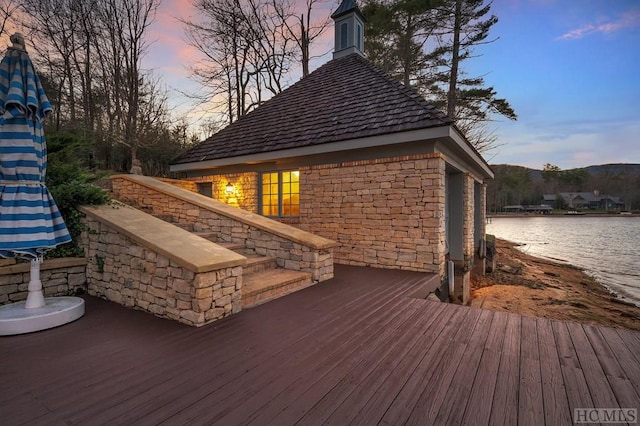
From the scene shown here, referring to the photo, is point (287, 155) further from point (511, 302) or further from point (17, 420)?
point (511, 302)

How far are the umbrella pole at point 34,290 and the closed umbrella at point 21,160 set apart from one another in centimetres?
18

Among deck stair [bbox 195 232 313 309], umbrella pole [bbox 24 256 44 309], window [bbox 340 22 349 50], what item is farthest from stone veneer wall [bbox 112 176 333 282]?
window [bbox 340 22 349 50]

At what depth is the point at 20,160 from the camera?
273 centimetres

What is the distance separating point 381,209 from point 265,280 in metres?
3.01

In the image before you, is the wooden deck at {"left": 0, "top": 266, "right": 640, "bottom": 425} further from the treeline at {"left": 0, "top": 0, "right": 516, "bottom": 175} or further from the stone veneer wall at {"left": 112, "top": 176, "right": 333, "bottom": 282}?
the treeline at {"left": 0, "top": 0, "right": 516, "bottom": 175}

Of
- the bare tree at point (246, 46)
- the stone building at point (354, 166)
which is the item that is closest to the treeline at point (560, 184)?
the bare tree at point (246, 46)

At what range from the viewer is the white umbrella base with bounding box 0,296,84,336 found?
2.72 meters

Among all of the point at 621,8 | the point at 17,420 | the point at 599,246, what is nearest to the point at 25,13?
the point at 17,420

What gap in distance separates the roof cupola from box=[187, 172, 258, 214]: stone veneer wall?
547cm

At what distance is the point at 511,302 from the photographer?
7.31 m

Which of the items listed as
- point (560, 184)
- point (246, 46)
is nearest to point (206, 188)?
point (246, 46)

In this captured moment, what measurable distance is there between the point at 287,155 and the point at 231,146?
8.04ft

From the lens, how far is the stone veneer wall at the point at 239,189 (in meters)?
7.84

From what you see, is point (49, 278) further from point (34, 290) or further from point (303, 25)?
point (303, 25)
